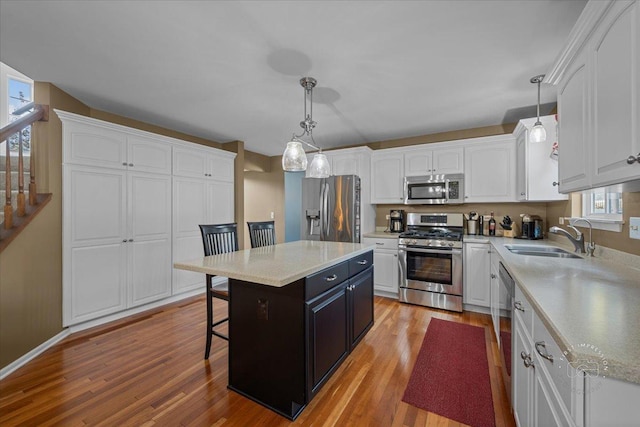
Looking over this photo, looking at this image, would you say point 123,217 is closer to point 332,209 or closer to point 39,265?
point 39,265

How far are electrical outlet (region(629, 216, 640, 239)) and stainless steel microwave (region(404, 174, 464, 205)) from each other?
2.05m

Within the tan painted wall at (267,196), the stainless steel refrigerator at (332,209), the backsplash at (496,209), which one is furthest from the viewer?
the tan painted wall at (267,196)

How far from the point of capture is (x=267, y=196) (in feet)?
18.9

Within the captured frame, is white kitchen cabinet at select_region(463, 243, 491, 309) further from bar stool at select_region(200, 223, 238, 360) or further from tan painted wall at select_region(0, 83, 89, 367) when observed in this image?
tan painted wall at select_region(0, 83, 89, 367)

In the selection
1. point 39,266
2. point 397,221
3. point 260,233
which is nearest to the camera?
point 39,266

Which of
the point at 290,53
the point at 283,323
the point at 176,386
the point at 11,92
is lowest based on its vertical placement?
the point at 176,386

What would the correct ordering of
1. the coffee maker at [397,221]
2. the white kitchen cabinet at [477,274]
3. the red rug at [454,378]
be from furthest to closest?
the coffee maker at [397,221], the white kitchen cabinet at [477,274], the red rug at [454,378]

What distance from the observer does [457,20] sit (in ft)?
5.45

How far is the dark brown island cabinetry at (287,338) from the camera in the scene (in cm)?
156

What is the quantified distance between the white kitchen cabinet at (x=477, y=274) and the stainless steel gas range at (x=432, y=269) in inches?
3.9

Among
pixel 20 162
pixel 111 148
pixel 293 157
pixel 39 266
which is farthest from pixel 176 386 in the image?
pixel 111 148

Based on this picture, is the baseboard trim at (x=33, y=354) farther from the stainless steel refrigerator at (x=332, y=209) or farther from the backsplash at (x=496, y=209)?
the backsplash at (x=496, y=209)

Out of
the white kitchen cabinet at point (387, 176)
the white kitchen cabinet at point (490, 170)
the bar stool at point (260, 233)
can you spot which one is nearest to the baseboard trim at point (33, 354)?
the bar stool at point (260, 233)

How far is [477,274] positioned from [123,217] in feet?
13.8
